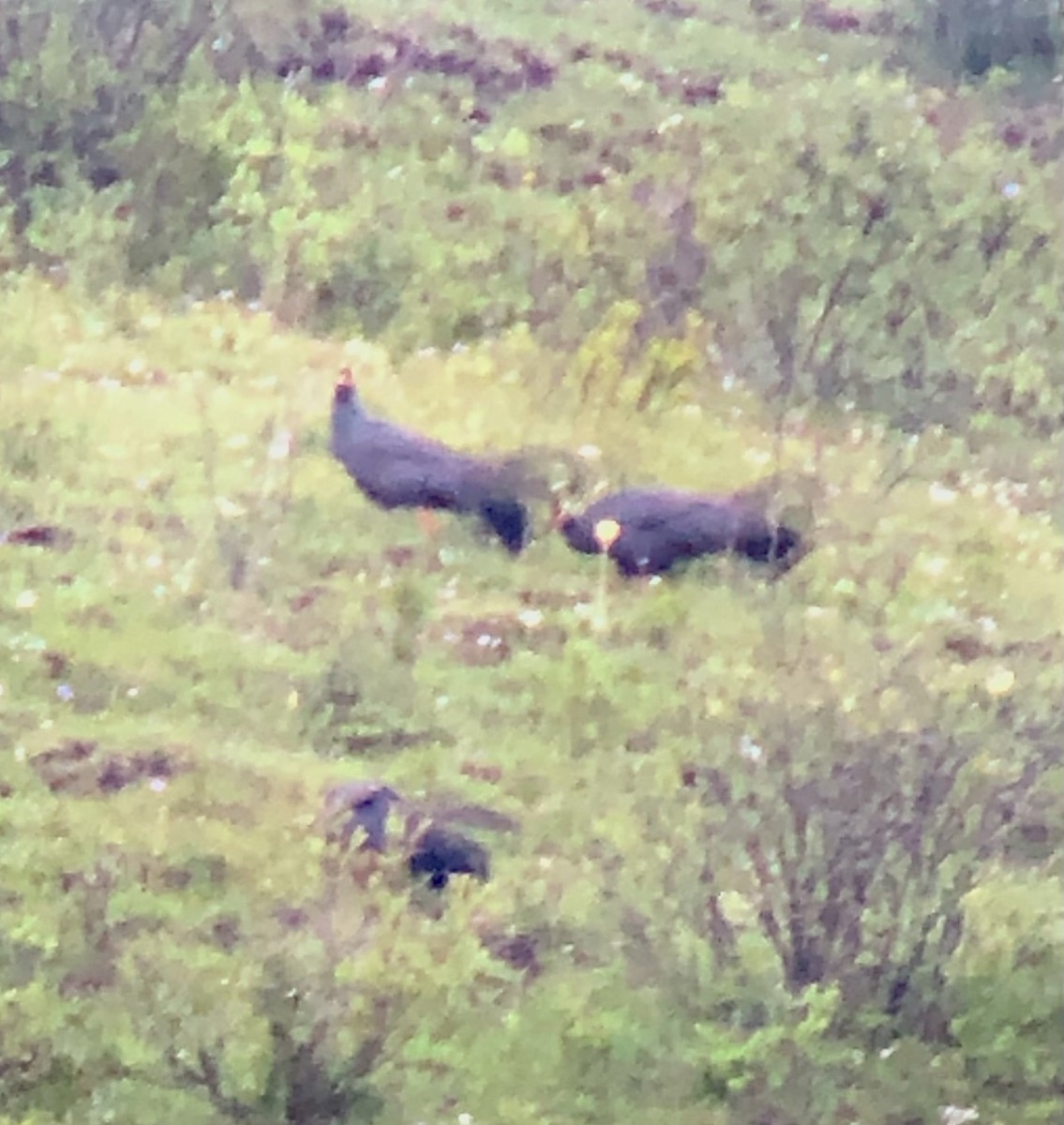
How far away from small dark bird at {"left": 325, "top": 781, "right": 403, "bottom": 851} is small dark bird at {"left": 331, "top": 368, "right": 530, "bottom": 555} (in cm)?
30

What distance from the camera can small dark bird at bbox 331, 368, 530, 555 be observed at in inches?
80.8

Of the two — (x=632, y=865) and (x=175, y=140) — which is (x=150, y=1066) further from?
(x=175, y=140)

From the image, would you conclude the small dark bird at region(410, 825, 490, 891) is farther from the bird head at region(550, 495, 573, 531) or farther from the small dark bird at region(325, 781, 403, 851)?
the bird head at region(550, 495, 573, 531)

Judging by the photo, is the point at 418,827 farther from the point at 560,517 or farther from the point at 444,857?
the point at 560,517

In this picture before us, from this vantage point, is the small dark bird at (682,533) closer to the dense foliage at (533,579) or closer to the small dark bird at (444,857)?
the dense foliage at (533,579)

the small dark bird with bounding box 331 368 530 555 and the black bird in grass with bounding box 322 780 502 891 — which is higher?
the small dark bird with bounding box 331 368 530 555

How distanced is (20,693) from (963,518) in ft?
3.40

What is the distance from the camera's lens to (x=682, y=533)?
2033 mm

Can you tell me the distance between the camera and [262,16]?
2119mm

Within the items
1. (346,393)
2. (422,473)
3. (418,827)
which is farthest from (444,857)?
(346,393)

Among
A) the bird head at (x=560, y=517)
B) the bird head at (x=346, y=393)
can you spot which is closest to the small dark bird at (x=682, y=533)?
the bird head at (x=560, y=517)

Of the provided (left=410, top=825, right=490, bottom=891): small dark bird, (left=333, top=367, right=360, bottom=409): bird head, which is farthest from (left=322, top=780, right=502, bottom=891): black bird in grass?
(left=333, top=367, right=360, bottom=409): bird head

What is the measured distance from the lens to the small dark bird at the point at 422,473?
80.8 inches

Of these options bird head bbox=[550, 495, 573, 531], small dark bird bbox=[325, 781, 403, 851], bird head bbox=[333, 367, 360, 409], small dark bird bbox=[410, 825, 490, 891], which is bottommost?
small dark bird bbox=[410, 825, 490, 891]
